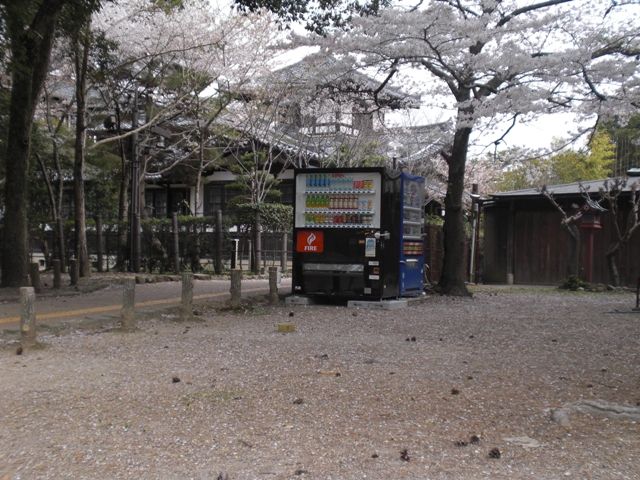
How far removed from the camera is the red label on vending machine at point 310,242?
1137 centimetres

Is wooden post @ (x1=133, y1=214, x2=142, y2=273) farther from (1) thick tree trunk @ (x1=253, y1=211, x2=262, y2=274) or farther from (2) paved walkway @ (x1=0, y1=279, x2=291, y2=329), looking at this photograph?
(1) thick tree trunk @ (x1=253, y1=211, x2=262, y2=274)

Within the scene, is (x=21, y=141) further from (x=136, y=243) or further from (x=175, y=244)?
(x=175, y=244)

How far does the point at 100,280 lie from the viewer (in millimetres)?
14102

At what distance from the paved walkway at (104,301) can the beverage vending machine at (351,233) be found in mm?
1848

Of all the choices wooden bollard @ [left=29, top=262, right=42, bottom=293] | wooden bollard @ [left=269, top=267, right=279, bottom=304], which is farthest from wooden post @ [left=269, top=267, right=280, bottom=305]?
wooden bollard @ [left=29, top=262, right=42, bottom=293]

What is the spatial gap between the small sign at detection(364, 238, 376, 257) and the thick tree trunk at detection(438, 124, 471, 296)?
3.15 m

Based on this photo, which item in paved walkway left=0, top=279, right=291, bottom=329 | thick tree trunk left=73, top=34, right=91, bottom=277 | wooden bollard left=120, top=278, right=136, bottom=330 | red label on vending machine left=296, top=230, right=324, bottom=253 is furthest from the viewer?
thick tree trunk left=73, top=34, right=91, bottom=277

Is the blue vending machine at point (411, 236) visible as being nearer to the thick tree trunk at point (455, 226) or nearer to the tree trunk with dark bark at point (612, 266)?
the thick tree trunk at point (455, 226)

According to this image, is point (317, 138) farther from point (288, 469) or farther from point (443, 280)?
point (288, 469)

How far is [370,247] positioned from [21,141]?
21.5ft

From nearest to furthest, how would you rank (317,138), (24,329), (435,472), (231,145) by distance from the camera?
(435,472) → (24,329) → (317,138) → (231,145)

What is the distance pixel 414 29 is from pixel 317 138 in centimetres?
1113

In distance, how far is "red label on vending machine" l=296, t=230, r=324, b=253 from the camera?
11.4 m

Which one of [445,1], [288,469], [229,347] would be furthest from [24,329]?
[445,1]
